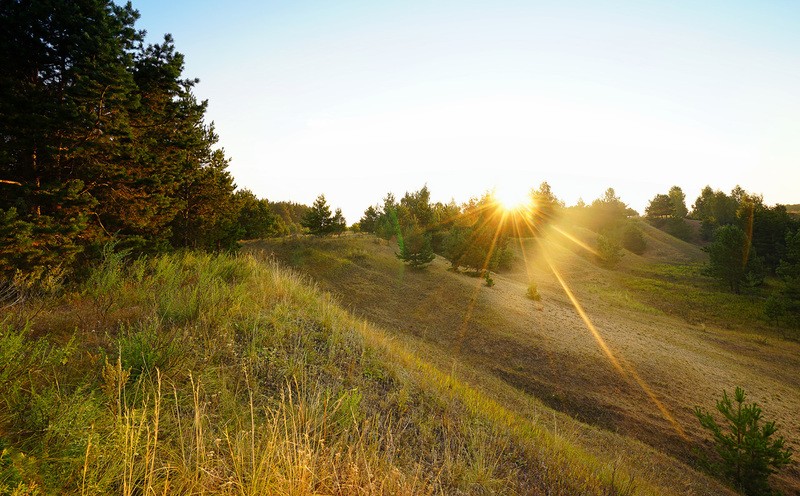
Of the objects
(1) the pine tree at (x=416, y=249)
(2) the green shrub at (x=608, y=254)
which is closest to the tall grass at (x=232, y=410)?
(1) the pine tree at (x=416, y=249)

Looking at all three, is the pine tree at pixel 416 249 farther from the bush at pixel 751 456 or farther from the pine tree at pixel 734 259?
the pine tree at pixel 734 259

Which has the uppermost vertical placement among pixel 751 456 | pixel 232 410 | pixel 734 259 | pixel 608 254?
pixel 734 259

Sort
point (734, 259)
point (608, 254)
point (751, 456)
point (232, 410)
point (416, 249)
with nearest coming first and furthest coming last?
1. point (232, 410)
2. point (751, 456)
3. point (416, 249)
4. point (734, 259)
5. point (608, 254)

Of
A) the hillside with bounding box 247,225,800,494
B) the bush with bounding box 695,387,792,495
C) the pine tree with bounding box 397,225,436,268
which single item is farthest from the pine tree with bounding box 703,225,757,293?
the bush with bounding box 695,387,792,495

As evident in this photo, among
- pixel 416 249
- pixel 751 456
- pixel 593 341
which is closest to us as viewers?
pixel 751 456

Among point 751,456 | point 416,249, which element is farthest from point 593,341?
point 416,249

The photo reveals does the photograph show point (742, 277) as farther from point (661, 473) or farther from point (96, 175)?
point (96, 175)

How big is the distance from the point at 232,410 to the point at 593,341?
16.4m

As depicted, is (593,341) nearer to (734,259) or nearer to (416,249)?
(416,249)

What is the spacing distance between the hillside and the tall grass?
130 inches

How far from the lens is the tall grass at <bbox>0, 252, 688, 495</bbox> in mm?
2273

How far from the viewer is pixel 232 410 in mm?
3268

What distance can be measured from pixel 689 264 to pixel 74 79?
57.9 meters

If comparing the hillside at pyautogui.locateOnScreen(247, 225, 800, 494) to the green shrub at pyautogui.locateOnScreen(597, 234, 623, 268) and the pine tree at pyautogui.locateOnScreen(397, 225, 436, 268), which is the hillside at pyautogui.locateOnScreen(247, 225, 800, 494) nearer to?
the pine tree at pyautogui.locateOnScreen(397, 225, 436, 268)
